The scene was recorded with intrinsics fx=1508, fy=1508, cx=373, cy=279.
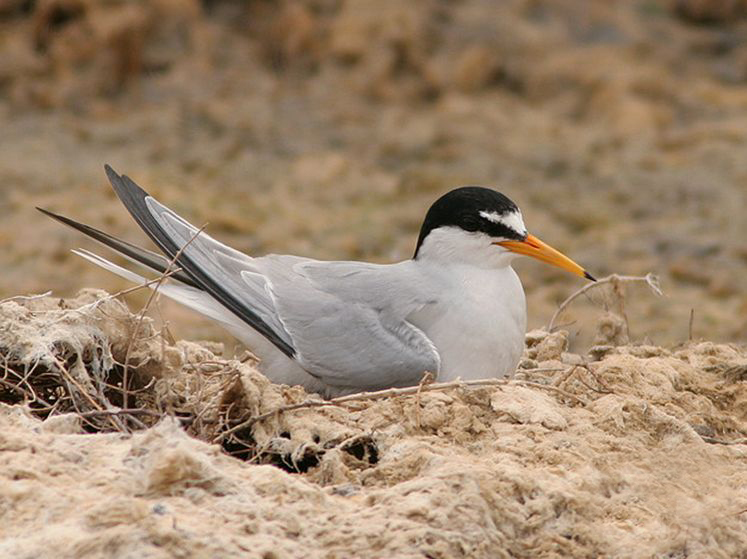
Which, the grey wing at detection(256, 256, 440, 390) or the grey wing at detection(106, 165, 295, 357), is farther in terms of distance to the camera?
the grey wing at detection(106, 165, 295, 357)

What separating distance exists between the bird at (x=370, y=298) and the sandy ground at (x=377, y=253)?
0.24 metres

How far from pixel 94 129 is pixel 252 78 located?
4.92 feet

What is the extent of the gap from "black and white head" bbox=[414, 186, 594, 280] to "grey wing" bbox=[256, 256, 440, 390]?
0.70ft

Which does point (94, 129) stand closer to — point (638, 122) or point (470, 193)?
point (638, 122)

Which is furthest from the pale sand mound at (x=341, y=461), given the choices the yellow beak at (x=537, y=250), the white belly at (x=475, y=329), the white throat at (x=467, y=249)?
the white throat at (x=467, y=249)

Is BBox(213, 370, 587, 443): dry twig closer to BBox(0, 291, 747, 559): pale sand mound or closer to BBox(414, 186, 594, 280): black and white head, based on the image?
BBox(0, 291, 747, 559): pale sand mound

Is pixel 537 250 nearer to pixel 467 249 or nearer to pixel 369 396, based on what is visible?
pixel 467 249

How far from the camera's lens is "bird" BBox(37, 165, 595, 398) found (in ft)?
19.8

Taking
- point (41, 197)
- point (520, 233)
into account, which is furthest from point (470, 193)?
point (41, 197)

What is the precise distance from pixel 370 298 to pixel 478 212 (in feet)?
1.96

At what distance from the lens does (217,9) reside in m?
13.7

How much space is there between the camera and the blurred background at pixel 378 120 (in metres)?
11.7

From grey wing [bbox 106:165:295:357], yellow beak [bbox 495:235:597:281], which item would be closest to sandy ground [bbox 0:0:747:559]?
grey wing [bbox 106:165:295:357]

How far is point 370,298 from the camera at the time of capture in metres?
6.20
